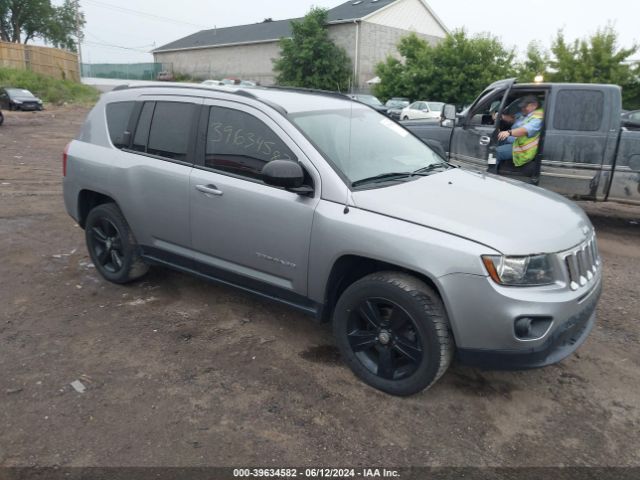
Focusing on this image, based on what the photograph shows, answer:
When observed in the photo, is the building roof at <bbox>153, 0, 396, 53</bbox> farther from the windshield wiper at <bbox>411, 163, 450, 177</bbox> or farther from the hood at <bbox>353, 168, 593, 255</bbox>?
the hood at <bbox>353, 168, 593, 255</bbox>

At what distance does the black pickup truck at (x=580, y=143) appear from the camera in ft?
21.5

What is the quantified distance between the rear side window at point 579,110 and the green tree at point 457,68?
23626 millimetres

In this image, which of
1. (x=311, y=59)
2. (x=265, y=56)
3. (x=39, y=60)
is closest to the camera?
(x=39, y=60)

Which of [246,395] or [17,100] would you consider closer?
A: [246,395]

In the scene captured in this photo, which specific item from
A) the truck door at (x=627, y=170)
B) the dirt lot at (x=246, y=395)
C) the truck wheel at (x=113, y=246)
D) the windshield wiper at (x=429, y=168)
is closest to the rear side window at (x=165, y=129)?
the truck wheel at (x=113, y=246)

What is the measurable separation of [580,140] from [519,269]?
15.8 feet

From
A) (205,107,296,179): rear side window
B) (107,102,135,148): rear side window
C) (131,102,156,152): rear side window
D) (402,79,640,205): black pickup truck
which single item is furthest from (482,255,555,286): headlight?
(402,79,640,205): black pickup truck

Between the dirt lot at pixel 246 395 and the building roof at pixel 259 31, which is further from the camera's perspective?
A: the building roof at pixel 259 31

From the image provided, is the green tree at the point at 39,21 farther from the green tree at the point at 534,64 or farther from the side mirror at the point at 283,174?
the side mirror at the point at 283,174

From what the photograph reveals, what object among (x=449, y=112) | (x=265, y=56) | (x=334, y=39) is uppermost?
(x=334, y=39)

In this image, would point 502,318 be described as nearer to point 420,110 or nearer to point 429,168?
point 429,168

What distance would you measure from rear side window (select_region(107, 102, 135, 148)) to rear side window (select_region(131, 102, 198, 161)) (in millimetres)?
177

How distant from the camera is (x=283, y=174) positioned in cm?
319

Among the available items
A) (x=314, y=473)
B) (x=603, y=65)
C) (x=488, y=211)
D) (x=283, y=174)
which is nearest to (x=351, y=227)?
(x=283, y=174)
